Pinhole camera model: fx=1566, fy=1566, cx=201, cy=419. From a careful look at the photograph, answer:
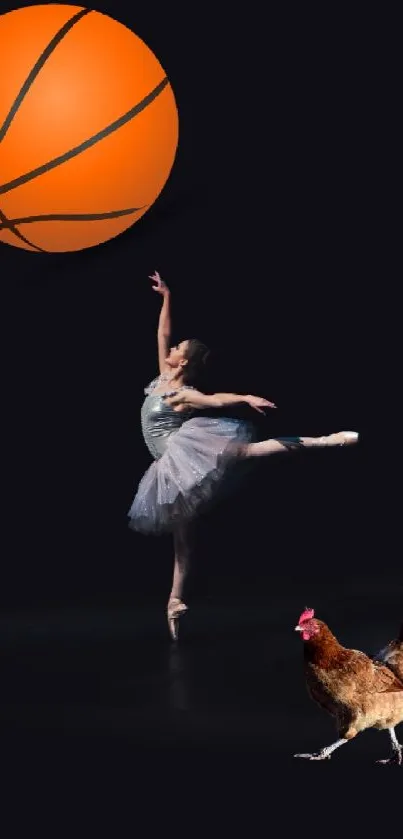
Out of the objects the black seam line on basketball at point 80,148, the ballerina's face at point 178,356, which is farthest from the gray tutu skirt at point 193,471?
the black seam line on basketball at point 80,148

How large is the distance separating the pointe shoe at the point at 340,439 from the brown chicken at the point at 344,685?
1659 mm

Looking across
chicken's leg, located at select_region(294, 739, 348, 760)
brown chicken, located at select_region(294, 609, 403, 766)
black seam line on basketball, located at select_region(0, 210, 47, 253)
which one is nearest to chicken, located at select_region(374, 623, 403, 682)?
brown chicken, located at select_region(294, 609, 403, 766)

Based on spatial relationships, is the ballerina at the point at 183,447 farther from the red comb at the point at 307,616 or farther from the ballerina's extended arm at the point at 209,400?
the red comb at the point at 307,616

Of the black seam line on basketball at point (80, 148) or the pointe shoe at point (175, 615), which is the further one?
the pointe shoe at point (175, 615)

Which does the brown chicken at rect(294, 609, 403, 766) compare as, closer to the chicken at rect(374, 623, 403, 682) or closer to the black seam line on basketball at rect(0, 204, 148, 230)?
the chicken at rect(374, 623, 403, 682)

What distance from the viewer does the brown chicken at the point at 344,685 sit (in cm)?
431

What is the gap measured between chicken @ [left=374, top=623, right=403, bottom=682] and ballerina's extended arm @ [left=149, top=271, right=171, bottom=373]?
78.2 inches

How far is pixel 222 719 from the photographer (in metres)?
4.84

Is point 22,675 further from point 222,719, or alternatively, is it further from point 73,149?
point 73,149

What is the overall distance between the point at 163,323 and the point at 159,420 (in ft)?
1.38

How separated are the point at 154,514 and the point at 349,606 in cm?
92

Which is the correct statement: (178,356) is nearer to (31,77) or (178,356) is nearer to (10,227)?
(10,227)

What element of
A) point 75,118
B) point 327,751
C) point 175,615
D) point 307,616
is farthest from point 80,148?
point 327,751

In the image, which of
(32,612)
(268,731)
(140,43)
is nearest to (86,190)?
(140,43)
